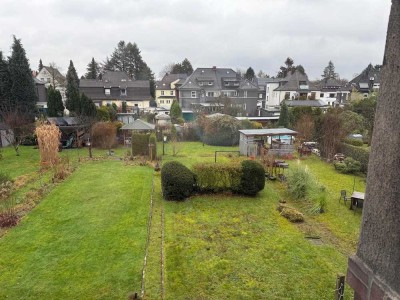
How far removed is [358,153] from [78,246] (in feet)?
56.6

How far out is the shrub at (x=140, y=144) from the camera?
21.2m

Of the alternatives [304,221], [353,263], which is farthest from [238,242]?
[353,263]

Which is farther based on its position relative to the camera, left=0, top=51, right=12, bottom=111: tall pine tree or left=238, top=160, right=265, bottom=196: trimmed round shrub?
left=0, top=51, right=12, bottom=111: tall pine tree

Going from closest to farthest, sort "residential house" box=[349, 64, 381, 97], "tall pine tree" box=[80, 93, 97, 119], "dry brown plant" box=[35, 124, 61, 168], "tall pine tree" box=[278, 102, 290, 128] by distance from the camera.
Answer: "dry brown plant" box=[35, 124, 61, 168]
"tall pine tree" box=[80, 93, 97, 119]
"tall pine tree" box=[278, 102, 290, 128]
"residential house" box=[349, 64, 381, 97]

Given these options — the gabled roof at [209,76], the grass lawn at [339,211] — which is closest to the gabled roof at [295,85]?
the gabled roof at [209,76]

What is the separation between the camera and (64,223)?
33.4ft

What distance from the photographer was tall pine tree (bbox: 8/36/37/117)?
29.7 m

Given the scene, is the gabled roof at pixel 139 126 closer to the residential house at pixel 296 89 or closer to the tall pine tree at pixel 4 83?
the tall pine tree at pixel 4 83

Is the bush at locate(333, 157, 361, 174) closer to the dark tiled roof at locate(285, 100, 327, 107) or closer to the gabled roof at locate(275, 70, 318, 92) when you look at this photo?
the dark tiled roof at locate(285, 100, 327, 107)

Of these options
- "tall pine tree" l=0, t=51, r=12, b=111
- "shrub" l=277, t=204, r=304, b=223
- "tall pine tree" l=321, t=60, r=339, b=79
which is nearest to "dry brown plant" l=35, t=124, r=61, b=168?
"shrub" l=277, t=204, r=304, b=223

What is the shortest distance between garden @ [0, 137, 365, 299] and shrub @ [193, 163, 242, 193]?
32 centimetres

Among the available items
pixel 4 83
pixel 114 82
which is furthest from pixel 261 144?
pixel 114 82

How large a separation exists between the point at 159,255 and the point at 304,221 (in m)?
5.67

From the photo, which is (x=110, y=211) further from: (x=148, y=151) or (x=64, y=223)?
(x=148, y=151)
